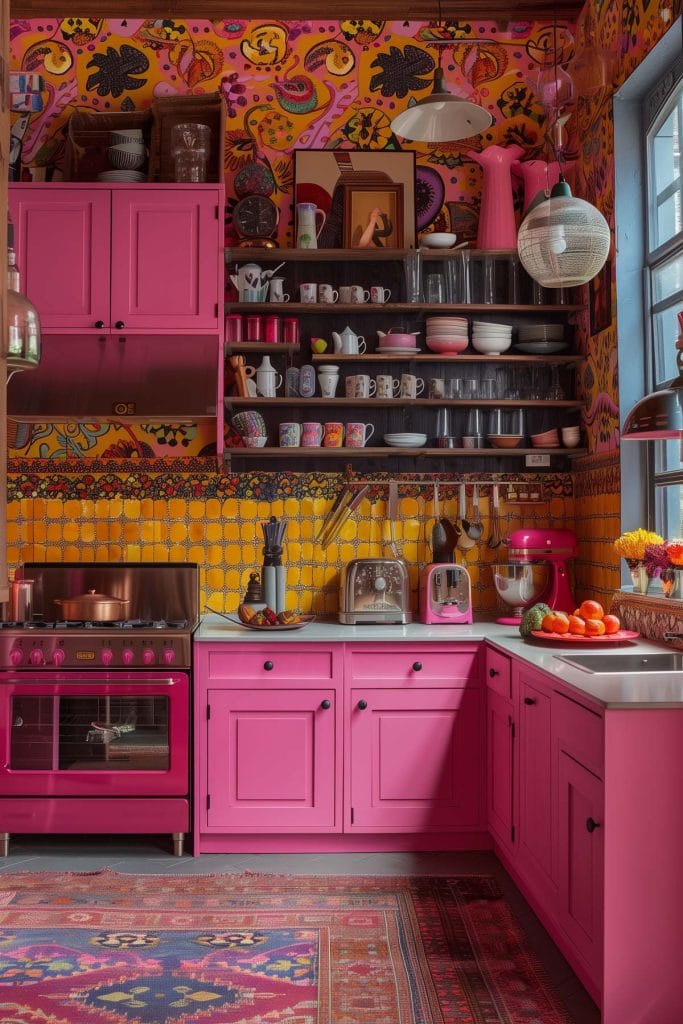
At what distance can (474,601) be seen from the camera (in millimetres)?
4332

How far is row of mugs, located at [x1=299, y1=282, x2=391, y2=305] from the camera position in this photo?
4.14 m

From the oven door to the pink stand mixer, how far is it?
1.39 m

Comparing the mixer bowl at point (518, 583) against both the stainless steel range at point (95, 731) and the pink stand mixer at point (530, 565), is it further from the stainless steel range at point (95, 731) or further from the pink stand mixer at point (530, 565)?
the stainless steel range at point (95, 731)

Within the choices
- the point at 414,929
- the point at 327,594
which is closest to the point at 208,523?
the point at 327,594

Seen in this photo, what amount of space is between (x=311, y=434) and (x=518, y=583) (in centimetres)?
108

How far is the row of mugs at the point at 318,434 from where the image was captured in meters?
4.14

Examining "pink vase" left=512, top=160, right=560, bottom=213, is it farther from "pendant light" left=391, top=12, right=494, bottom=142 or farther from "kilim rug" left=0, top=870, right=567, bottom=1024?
"kilim rug" left=0, top=870, right=567, bottom=1024

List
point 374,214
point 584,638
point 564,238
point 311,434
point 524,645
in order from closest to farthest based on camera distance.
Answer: point 564,238 < point 584,638 < point 524,645 < point 311,434 < point 374,214

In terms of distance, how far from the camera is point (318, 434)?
414cm

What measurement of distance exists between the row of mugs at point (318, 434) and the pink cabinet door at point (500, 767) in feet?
4.07

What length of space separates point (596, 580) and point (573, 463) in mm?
589

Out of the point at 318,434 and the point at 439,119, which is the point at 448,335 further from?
the point at 439,119

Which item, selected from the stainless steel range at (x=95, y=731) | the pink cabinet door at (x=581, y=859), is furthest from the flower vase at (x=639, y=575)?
the stainless steel range at (x=95, y=731)

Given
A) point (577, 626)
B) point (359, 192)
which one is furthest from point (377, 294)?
point (577, 626)
